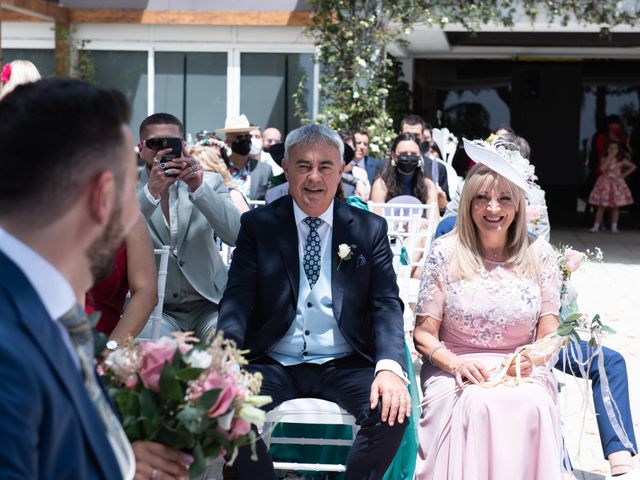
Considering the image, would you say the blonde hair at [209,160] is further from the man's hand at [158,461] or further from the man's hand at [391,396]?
the man's hand at [158,461]

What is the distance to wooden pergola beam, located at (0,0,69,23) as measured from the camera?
12570mm

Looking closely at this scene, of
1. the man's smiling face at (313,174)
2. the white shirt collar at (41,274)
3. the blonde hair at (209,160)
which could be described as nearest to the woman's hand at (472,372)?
the man's smiling face at (313,174)

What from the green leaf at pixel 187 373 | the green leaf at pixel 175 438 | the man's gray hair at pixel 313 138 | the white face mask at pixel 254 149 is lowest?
the green leaf at pixel 175 438

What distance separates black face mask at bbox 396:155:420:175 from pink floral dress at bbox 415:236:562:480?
3855 mm

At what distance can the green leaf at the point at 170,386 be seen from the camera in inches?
79.7

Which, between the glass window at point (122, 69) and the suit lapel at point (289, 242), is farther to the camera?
the glass window at point (122, 69)

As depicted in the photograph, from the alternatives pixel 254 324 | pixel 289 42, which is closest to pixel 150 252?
pixel 254 324

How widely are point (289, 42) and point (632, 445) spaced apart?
419 inches

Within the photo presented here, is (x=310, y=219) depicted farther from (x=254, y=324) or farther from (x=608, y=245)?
(x=608, y=245)

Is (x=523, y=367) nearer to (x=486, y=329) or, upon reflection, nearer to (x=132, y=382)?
(x=486, y=329)

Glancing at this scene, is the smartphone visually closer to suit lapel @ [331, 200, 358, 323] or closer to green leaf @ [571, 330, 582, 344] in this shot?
suit lapel @ [331, 200, 358, 323]

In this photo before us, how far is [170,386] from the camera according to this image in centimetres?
203

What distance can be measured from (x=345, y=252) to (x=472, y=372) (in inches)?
29.1

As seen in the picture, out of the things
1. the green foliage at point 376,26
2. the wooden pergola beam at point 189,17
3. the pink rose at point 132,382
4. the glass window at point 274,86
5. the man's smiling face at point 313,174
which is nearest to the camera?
the pink rose at point 132,382
